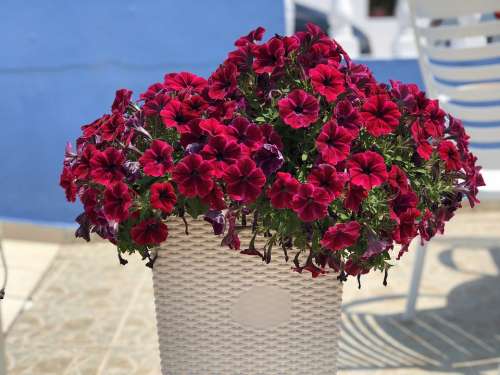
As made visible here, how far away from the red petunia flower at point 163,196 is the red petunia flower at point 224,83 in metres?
0.20

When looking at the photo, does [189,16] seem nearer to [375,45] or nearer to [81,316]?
[81,316]

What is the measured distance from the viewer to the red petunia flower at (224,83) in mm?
1236

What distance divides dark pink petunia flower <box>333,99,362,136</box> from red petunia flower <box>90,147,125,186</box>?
0.37 meters

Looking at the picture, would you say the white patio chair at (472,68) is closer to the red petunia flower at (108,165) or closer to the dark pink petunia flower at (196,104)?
the dark pink petunia flower at (196,104)

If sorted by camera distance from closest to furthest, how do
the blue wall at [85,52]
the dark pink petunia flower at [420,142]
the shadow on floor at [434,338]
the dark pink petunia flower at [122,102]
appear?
the dark pink petunia flower at [420,142], the dark pink petunia flower at [122,102], the shadow on floor at [434,338], the blue wall at [85,52]

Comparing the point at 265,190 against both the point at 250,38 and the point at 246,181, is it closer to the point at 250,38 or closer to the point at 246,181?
the point at 246,181

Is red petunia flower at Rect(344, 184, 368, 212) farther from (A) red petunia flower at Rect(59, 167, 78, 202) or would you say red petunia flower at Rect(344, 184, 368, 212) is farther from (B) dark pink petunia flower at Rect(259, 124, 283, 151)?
(A) red petunia flower at Rect(59, 167, 78, 202)

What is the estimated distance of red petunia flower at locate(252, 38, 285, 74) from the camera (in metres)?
1.23

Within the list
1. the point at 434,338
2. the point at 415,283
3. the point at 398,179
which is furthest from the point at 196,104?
the point at 434,338

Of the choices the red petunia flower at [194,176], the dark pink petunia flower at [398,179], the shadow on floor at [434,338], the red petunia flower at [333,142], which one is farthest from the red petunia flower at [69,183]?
the shadow on floor at [434,338]

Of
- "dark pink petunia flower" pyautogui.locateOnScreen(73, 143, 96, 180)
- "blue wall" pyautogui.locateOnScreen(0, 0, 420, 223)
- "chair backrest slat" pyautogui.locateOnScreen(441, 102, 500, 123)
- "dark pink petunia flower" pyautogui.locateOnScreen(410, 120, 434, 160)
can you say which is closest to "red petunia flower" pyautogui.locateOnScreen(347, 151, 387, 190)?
"dark pink petunia flower" pyautogui.locateOnScreen(410, 120, 434, 160)

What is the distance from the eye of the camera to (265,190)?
45.5 inches

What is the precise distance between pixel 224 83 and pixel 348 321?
54.3 inches

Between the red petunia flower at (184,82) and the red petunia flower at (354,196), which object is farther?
the red petunia flower at (184,82)
